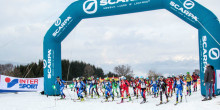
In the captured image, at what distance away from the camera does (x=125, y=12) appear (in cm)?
1517

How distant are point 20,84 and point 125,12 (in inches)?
421

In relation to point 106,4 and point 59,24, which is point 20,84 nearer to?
point 59,24

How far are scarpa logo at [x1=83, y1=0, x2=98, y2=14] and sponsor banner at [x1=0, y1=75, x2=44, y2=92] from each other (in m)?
7.60

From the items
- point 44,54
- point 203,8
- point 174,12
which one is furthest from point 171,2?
point 44,54

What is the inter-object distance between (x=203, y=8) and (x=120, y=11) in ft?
17.6

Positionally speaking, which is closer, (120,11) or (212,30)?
(212,30)

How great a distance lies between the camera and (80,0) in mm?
16109

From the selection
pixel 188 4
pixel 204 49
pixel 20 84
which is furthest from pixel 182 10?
pixel 20 84

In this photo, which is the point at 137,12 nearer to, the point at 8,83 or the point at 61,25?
the point at 61,25

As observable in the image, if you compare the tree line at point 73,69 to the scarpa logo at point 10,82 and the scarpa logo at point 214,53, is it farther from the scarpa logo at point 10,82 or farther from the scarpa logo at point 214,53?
the scarpa logo at point 214,53

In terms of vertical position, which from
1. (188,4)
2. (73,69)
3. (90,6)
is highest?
(90,6)

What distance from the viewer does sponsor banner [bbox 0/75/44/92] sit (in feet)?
57.9

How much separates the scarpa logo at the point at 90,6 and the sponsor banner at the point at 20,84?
7.60 m

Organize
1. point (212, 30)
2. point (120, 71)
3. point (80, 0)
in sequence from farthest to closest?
point (120, 71) → point (80, 0) → point (212, 30)
